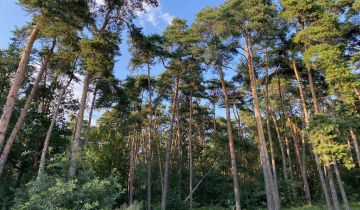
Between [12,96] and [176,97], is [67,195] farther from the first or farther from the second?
[176,97]

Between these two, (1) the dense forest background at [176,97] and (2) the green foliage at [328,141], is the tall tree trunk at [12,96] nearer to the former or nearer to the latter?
(1) the dense forest background at [176,97]

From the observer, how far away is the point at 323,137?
495 inches

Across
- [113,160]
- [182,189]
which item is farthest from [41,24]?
[182,189]

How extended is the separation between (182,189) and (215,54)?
11723mm

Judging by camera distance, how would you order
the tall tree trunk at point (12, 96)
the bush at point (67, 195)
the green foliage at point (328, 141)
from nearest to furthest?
the bush at point (67, 195), the tall tree trunk at point (12, 96), the green foliage at point (328, 141)

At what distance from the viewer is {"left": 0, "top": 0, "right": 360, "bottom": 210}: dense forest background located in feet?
34.2

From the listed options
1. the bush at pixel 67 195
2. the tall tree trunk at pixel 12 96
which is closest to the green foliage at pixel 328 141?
the bush at pixel 67 195

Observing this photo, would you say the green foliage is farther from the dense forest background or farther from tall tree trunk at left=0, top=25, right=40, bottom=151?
tall tree trunk at left=0, top=25, right=40, bottom=151

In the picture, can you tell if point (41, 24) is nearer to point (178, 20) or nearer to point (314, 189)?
point (178, 20)

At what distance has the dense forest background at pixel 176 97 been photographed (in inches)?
410

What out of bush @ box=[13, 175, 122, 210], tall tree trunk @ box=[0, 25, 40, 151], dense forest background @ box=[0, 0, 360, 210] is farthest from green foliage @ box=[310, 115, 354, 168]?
tall tree trunk @ box=[0, 25, 40, 151]

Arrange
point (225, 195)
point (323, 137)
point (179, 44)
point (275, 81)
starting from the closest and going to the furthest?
point (323, 137) → point (179, 44) → point (275, 81) → point (225, 195)

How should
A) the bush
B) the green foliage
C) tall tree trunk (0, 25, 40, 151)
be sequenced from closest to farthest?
the bush
tall tree trunk (0, 25, 40, 151)
the green foliage

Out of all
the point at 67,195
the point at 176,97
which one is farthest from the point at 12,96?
Answer: the point at 176,97
